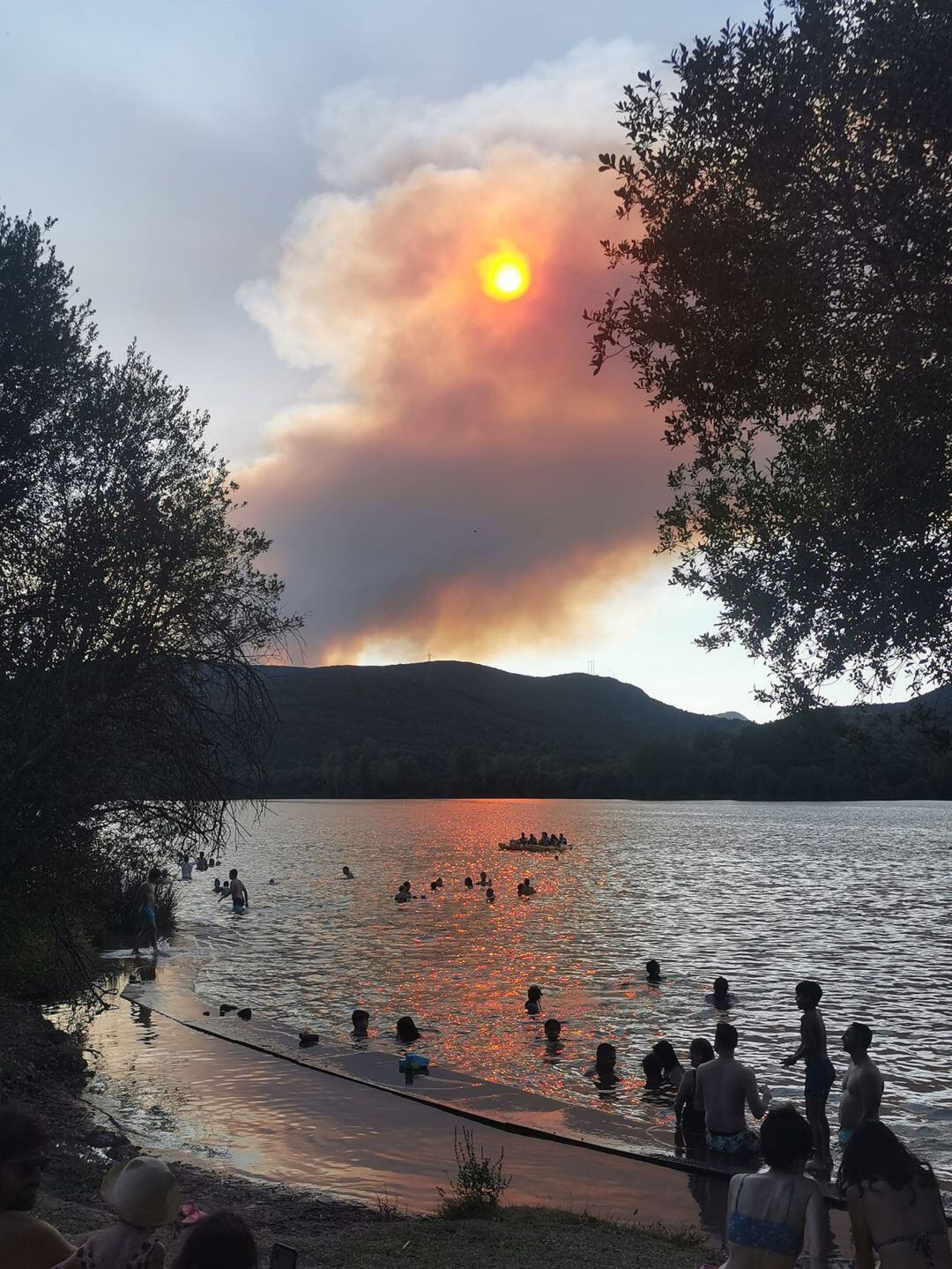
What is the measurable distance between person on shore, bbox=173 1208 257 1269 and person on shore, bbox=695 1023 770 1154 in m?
10.7

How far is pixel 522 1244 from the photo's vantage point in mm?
9867

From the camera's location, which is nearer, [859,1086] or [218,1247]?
[218,1247]

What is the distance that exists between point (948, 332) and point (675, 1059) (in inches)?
544

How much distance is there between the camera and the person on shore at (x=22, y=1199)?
4.59 meters

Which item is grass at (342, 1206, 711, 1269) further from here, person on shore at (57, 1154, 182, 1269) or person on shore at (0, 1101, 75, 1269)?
person on shore at (57, 1154, 182, 1269)

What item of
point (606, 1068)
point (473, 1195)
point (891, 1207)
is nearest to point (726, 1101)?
point (473, 1195)

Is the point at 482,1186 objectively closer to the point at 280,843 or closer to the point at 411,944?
the point at 411,944

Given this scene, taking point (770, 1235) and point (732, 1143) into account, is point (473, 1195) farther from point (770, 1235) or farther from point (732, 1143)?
point (770, 1235)

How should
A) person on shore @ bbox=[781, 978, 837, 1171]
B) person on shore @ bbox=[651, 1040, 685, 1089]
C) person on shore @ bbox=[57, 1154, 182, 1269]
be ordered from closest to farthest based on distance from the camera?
person on shore @ bbox=[57, 1154, 182, 1269]
person on shore @ bbox=[781, 978, 837, 1171]
person on shore @ bbox=[651, 1040, 685, 1089]

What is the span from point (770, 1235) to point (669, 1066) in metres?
15.1

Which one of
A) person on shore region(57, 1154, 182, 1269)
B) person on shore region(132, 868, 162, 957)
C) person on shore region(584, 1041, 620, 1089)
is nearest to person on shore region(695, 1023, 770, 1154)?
person on shore region(584, 1041, 620, 1089)

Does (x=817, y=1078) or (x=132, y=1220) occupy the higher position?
(x=132, y=1220)

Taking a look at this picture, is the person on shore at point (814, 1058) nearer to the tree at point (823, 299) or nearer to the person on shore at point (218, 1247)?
the tree at point (823, 299)

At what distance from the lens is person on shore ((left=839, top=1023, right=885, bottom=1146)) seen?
1123 cm
